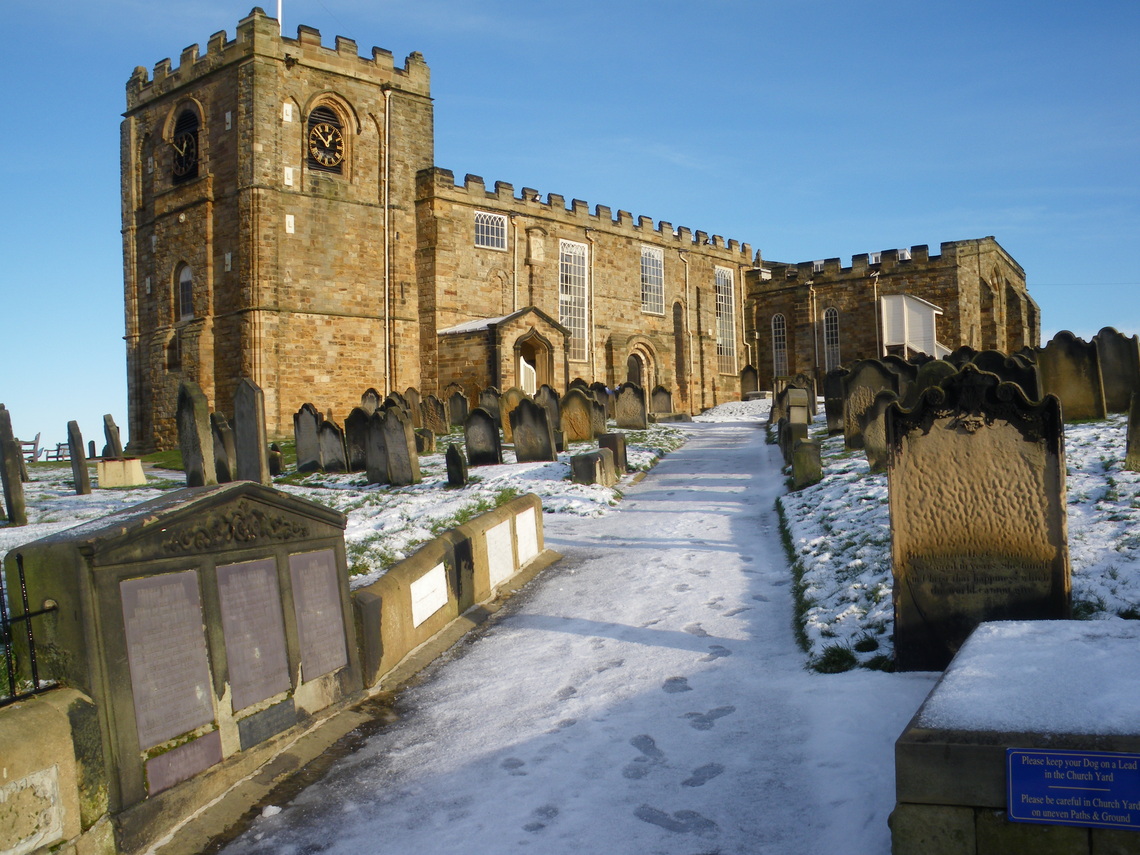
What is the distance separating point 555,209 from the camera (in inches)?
1378

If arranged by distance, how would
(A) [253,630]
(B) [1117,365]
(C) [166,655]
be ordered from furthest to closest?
(B) [1117,365], (A) [253,630], (C) [166,655]

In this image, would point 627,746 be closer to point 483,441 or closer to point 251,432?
point 251,432

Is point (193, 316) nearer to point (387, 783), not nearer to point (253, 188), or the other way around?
point (253, 188)

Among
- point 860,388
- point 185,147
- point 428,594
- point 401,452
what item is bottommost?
point 428,594

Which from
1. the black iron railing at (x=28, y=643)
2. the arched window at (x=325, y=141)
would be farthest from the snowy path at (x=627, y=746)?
the arched window at (x=325, y=141)

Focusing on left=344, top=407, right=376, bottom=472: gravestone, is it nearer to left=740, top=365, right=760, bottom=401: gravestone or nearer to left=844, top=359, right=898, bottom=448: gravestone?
left=844, top=359, right=898, bottom=448: gravestone

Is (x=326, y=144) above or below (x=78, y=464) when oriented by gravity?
above

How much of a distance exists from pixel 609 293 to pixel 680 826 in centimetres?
3499

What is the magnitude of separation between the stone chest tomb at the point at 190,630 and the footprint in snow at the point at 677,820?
76.5 inches

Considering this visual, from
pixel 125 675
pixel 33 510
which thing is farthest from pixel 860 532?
pixel 33 510

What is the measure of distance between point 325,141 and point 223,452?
54.9 ft

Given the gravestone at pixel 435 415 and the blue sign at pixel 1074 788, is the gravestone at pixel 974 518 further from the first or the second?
the gravestone at pixel 435 415

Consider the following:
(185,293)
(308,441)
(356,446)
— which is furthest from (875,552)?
(185,293)

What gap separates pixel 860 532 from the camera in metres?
7.72
